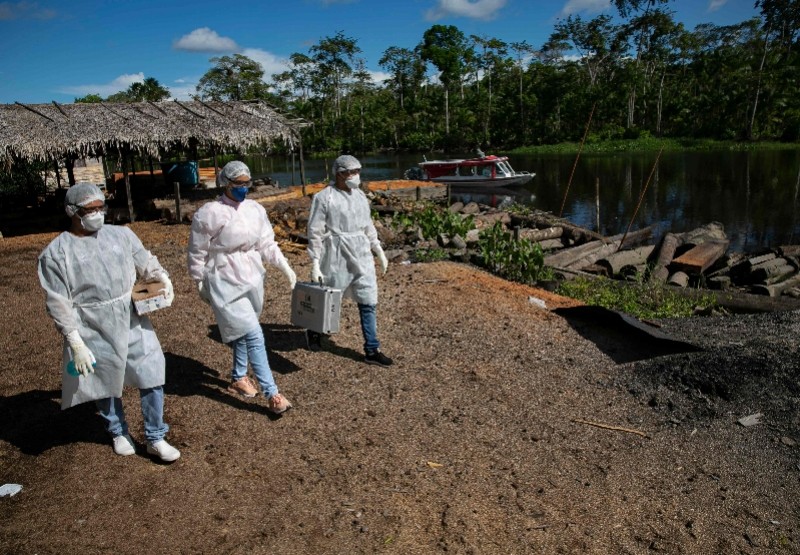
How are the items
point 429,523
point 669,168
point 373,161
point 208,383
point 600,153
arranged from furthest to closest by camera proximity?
point 373,161, point 600,153, point 669,168, point 208,383, point 429,523

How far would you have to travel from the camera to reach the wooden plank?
10.3 meters

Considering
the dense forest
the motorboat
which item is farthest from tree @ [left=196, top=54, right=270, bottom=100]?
the motorboat

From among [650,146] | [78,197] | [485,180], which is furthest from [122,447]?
[650,146]

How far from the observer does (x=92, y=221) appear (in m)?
3.05

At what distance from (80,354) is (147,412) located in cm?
54

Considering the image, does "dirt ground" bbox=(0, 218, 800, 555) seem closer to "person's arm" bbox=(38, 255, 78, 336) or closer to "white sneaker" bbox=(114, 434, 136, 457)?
"white sneaker" bbox=(114, 434, 136, 457)

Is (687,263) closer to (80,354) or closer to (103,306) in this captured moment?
(103,306)

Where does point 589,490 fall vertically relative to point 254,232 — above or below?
below

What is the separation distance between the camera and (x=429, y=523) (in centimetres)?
306

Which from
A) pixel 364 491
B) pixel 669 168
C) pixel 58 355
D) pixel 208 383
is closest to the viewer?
pixel 364 491

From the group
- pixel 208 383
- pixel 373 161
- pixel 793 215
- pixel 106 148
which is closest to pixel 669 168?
pixel 793 215

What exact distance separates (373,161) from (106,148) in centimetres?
3339

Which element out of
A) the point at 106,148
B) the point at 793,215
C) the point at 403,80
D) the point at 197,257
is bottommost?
the point at 793,215

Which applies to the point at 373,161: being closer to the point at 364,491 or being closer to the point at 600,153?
the point at 600,153
